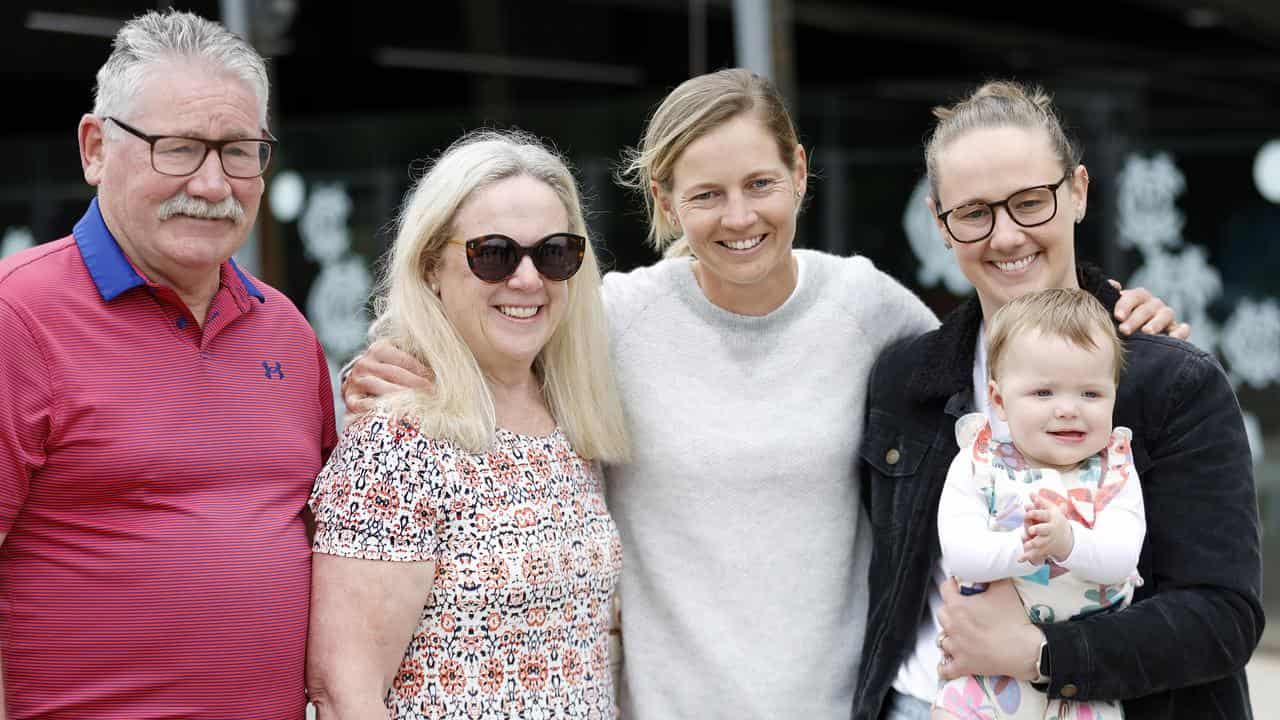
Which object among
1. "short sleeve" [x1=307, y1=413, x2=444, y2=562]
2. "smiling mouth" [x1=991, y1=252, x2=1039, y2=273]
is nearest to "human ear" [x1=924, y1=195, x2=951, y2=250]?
"smiling mouth" [x1=991, y1=252, x2=1039, y2=273]

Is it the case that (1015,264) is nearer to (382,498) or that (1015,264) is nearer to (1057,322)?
(1057,322)

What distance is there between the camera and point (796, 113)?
839 centimetres

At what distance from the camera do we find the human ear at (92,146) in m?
2.36

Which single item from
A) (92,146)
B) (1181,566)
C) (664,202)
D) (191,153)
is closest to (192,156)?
(191,153)

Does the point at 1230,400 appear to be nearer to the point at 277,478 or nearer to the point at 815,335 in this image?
the point at 815,335

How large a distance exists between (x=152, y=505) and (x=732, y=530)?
1150 millimetres

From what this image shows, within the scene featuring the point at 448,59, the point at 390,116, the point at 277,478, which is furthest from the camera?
the point at 448,59

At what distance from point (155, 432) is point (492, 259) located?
0.67 m

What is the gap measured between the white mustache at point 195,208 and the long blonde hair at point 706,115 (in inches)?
35.2

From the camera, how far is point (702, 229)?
2.75 m

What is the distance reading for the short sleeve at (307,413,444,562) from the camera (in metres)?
2.32

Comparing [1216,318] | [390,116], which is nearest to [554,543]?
[1216,318]

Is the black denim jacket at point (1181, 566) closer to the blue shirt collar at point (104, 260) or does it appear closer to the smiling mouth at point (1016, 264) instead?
the smiling mouth at point (1016, 264)

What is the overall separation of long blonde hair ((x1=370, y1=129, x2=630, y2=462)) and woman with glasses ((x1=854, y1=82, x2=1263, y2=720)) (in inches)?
23.2
